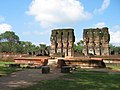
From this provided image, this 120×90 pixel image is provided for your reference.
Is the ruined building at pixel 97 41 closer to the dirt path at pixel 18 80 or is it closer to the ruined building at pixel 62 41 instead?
the ruined building at pixel 62 41

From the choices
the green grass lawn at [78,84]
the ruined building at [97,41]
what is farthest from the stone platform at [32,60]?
the green grass lawn at [78,84]

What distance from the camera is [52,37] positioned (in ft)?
121

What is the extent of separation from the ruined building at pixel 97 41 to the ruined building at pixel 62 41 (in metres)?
2.09

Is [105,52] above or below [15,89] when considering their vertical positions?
above

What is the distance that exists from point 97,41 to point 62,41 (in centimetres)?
548

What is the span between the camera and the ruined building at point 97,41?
3362cm

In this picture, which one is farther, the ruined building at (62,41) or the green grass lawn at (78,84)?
the ruined building at (62,41)

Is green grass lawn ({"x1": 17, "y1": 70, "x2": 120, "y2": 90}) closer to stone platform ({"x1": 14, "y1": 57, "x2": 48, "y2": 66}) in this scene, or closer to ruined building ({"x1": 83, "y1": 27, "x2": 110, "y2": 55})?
stone platform ({"x1": 14, "y1": 57, "x2": 48, "y2": 66})

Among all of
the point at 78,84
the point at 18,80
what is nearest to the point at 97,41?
the point at 18,80

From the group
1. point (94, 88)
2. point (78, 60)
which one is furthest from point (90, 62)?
point (94, 88)

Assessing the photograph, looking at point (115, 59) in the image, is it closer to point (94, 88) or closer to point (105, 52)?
point (105, 52)

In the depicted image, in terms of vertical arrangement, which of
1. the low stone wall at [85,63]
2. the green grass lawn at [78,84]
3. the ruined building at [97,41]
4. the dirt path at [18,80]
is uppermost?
the ruined building at [97,41]

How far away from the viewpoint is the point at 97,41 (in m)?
34.2

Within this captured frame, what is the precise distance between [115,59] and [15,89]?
66.4 ft
